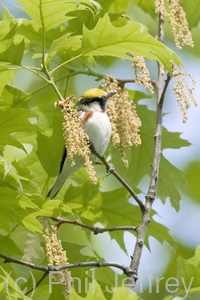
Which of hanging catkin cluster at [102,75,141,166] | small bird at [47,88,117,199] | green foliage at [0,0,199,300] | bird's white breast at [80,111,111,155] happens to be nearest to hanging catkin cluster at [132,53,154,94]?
green foliage at [0,0,199,300]

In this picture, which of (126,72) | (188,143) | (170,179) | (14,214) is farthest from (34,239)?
(126,72)

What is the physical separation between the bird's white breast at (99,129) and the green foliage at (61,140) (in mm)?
98

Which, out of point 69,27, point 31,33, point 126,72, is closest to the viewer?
point 31,33

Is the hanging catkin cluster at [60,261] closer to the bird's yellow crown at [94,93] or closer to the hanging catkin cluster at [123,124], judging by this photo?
the hanging catkin cluster at [123,124]

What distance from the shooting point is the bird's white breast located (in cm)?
331

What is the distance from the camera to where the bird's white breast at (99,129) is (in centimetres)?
331

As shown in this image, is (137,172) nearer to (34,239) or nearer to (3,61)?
(34,239)

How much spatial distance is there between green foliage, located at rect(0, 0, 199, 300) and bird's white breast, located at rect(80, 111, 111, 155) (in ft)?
0.32

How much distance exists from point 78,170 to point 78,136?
1218 millimetres

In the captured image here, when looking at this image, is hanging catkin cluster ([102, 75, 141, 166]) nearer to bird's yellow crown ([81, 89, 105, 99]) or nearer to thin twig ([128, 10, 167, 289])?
thin twig ([128, 10, 167, 289])

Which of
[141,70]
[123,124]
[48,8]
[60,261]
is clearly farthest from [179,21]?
[60,261]

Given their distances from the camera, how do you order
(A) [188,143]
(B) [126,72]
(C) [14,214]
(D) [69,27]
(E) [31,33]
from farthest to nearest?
(B) [126,72] → (A) [188,143] → (D) [69,27] → (E) [31,33] → (C) [14,214]

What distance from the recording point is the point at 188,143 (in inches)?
138

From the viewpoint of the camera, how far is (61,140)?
10.4 ft
